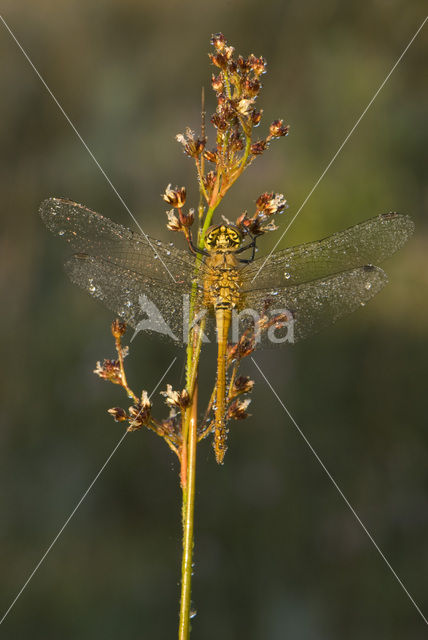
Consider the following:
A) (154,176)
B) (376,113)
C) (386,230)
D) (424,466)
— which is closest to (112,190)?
(154,176)

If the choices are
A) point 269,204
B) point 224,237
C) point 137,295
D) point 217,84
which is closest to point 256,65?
point 217,84

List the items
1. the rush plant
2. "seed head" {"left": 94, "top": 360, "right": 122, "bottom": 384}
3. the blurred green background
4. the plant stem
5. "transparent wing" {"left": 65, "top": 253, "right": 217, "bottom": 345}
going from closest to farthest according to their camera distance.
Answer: the plant stem → the rush plant → "seed head" {"left": 94, "top": 360, "right": 122, "bottom": 384} → "transparent wing" {"left": 65, "top": 253, "right": 217, "bottom": 345} → the blurred green background

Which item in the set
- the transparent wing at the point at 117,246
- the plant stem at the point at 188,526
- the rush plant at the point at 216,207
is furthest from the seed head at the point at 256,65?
the plant stem at the point at 188,526

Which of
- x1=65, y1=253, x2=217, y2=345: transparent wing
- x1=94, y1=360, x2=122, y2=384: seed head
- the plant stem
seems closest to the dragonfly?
x1=65, y1=253, x2=217, y2=345: transparent wing

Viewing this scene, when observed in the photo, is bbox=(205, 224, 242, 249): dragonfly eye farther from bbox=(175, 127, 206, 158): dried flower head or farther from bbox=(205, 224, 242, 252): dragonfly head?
bbox=(175, 127, 206, 158): dried flower head

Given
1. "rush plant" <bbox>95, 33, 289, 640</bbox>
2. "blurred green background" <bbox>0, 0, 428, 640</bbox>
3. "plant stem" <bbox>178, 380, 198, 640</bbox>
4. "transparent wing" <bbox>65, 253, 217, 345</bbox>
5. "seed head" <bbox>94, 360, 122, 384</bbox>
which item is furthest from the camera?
"blurred green background" <bbox>0, 0, 428, 640</bbox>

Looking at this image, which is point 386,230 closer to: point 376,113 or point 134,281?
point 134,281

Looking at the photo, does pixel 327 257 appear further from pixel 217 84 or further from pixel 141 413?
pixel 141 413
